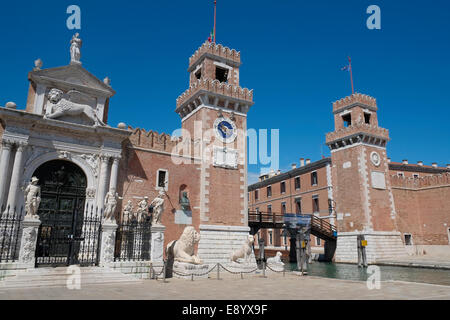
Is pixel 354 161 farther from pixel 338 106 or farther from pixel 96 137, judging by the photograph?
pixel 96 137

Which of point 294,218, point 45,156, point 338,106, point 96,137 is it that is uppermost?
point 338,106

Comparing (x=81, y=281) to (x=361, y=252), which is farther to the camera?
(x=361, y=252)

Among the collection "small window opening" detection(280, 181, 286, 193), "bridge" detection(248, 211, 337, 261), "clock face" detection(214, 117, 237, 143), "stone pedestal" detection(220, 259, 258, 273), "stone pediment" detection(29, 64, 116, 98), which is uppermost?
"stone pediment" detection(29, 64, 116, 98)

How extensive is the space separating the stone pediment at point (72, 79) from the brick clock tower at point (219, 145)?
5.95m

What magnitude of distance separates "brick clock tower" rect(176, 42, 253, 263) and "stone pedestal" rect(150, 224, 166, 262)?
5923 millimetres

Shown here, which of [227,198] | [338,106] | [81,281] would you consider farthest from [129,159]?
[338,106]

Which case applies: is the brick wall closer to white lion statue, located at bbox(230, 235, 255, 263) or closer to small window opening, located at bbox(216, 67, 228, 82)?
small window opening, located at bbox(216, 67, 228, 82)

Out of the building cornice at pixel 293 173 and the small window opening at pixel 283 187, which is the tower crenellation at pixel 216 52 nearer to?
the building cornice at pixel 293 173

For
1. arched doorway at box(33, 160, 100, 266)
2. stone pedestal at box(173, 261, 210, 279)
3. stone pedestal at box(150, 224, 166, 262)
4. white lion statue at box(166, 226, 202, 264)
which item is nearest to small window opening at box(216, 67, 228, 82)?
arched doorway at box(33, 160, 100, 266)

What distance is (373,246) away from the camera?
29172 millimetres

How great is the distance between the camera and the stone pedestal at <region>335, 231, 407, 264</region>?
29188mm

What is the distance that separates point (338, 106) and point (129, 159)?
23.7m
